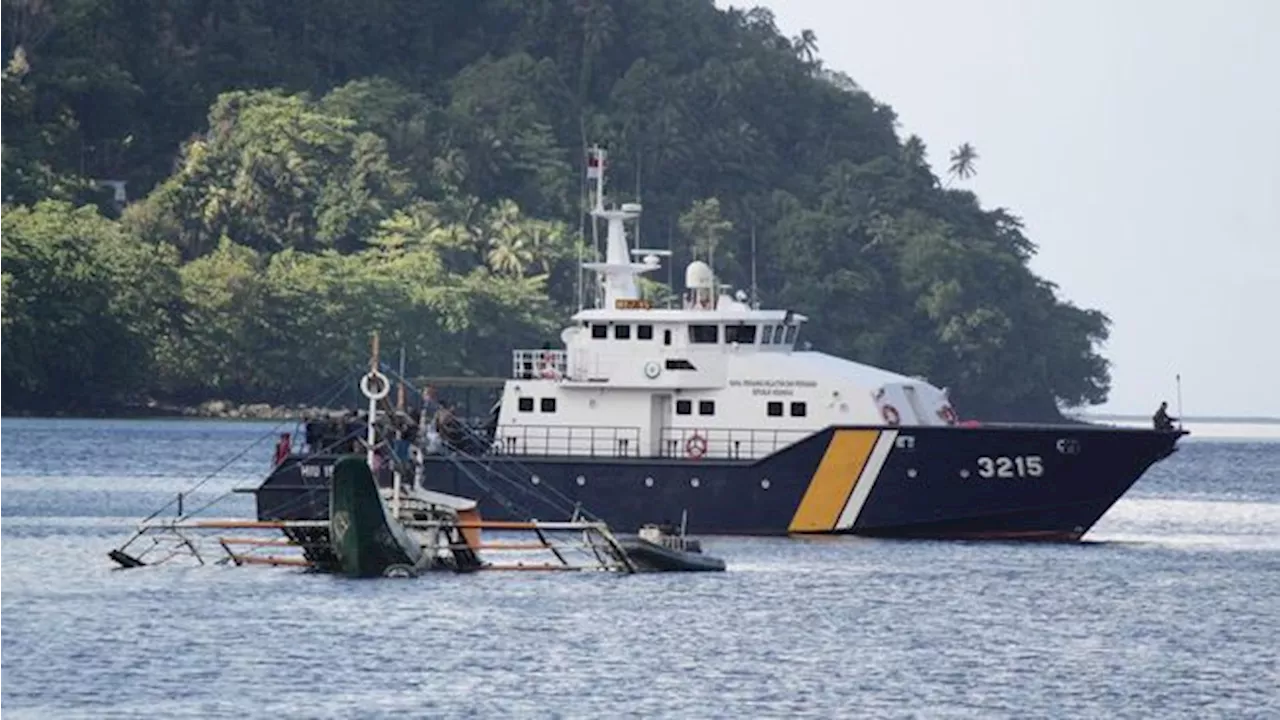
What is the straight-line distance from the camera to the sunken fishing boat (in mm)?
87250

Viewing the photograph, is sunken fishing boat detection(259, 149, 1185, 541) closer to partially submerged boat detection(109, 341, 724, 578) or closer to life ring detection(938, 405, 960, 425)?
life ring detection(938, 405, 960, 425)

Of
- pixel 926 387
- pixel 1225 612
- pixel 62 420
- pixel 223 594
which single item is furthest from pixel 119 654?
pixel 62 420

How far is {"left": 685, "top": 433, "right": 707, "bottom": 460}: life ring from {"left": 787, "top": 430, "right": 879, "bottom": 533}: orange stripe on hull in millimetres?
2764

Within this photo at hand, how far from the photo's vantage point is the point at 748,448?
8900 cm

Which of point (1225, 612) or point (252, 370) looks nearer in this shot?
point (1225, 612)

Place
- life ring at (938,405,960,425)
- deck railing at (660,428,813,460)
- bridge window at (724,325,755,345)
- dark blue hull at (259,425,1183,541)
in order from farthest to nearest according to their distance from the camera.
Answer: life ring at (938,405,960,425), bridge window at (724,325,755,345), deck railing at (660,428,813,460), dark blue hull at (259,425,1183,541)

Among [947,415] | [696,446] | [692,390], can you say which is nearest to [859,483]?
[696,446]

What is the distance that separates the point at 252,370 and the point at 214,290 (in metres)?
5.09

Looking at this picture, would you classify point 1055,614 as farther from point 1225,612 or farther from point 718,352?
point 718,352

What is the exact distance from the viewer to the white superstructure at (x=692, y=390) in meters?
88.7

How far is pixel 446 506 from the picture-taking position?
262ft

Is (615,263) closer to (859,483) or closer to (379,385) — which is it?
(859,483)

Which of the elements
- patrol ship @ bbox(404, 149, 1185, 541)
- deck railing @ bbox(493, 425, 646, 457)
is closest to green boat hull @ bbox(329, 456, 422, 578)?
patrol ship @ bbox(404, 149, 1185, 541)

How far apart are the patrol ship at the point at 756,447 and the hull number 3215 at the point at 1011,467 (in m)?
0.05
